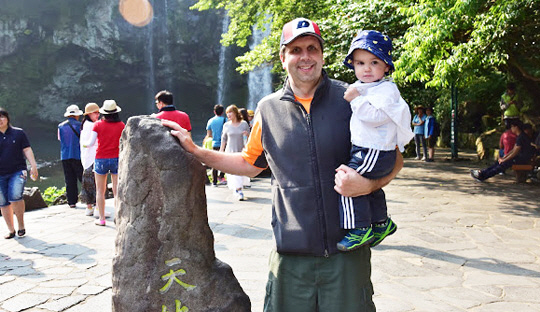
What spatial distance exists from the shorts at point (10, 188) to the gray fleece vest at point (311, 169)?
16.6 feet

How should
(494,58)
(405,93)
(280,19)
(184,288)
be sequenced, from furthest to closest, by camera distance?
(405,93) < (280,19) < (494,58) < (184,288)

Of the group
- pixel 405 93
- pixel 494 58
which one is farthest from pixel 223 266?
pixel 405 93

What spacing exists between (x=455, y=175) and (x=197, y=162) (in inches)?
381

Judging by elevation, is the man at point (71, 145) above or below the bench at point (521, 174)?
above

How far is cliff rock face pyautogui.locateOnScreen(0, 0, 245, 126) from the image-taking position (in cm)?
3005

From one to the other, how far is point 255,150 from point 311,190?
470 mm

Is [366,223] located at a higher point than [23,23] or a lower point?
lower

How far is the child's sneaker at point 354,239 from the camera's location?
1966 mm

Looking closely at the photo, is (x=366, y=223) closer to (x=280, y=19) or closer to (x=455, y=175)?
(x=455, y=175)

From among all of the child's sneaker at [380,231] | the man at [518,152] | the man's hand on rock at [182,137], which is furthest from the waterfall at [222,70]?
the child's sneaker at [380,231]

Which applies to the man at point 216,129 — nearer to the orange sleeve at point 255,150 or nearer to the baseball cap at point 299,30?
the orange sleeve at point 255,150

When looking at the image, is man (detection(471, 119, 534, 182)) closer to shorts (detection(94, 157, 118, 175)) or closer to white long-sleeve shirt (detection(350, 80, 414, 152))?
shorts (detection(94, 157, 118, 175))

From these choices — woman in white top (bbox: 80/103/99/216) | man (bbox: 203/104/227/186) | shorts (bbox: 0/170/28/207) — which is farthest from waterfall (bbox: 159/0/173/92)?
shorts (bbox: 0/170/28/207)

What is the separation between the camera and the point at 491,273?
4.27m
